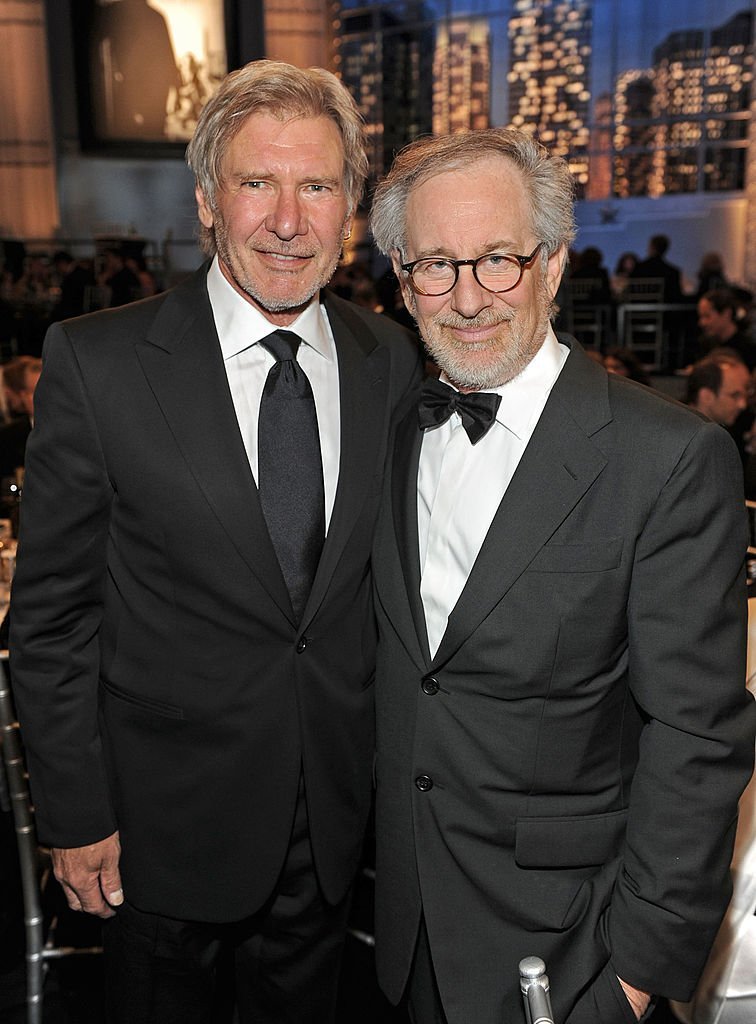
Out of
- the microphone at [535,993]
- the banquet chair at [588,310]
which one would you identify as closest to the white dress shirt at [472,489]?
the microphone at [535,993]

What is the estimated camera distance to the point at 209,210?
70.2 inches

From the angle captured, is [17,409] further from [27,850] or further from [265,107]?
[265,107]

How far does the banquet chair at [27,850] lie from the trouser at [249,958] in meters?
0.49

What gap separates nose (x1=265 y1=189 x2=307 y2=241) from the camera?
1667 millimetres

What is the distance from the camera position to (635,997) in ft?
4.90

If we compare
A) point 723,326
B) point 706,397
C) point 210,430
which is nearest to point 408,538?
point 210,430

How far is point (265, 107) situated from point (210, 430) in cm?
55

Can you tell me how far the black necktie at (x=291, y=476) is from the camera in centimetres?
168

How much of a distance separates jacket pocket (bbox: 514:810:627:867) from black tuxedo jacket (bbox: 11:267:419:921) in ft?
1.30

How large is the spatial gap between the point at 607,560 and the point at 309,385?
62 centimetres

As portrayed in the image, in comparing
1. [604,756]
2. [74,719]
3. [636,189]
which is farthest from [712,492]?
[636,189]

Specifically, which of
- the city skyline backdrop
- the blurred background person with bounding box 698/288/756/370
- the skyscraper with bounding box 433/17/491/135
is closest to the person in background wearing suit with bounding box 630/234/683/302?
the city skyline backdrop

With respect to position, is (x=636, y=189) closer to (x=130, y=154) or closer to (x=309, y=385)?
(x=130, y=154)

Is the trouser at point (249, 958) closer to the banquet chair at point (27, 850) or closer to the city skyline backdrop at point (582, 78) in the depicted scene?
the banquet chair at point (27, 850)
